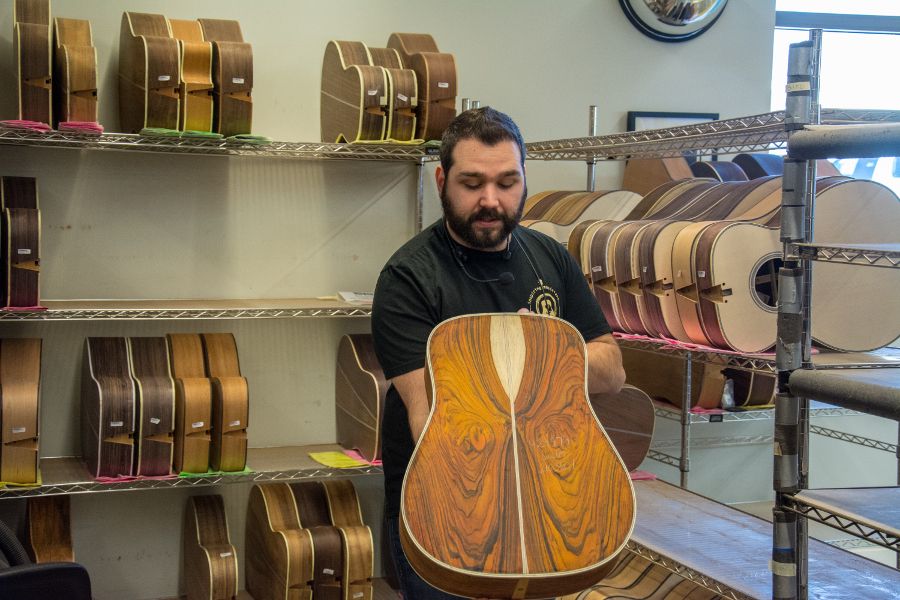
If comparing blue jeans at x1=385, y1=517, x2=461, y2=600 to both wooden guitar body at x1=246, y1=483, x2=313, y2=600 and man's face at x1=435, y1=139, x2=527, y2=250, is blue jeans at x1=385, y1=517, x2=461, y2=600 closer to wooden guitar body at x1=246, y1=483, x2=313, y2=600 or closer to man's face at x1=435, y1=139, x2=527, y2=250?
man's face at x1=435, y1=139, x2=527, y2=250

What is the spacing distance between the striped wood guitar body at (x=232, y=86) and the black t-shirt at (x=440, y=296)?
4.50ft

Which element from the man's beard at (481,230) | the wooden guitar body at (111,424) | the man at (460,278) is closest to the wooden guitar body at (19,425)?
the wooden guitar body at (111,424)

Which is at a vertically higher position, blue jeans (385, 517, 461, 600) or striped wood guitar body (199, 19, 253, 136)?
striped wood guitar body (199, 19, 253, 136)

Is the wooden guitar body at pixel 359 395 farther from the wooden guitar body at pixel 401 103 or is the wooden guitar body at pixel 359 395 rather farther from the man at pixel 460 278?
the man at pixel 460 278

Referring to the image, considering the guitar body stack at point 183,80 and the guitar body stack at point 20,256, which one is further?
the guitar body stack at point 183,80

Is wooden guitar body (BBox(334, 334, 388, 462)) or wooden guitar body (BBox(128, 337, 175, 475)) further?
wooden guitar body (BBox(334, 334, 388, 462))

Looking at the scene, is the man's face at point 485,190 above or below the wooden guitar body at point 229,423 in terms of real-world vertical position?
above

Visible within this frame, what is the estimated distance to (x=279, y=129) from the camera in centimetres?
352

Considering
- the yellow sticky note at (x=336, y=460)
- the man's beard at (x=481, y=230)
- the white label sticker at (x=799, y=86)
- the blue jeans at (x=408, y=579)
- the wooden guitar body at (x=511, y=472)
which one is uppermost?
the white label sticker at (x=799, y=86)

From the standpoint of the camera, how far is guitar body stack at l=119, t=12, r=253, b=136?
3.01 meters

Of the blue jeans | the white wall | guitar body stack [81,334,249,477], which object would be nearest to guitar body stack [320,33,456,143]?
the white wall

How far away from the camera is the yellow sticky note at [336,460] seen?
3227 millimetres

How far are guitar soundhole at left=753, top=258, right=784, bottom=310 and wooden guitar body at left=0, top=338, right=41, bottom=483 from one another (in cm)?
199


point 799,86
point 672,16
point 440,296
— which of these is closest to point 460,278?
point 440,296
